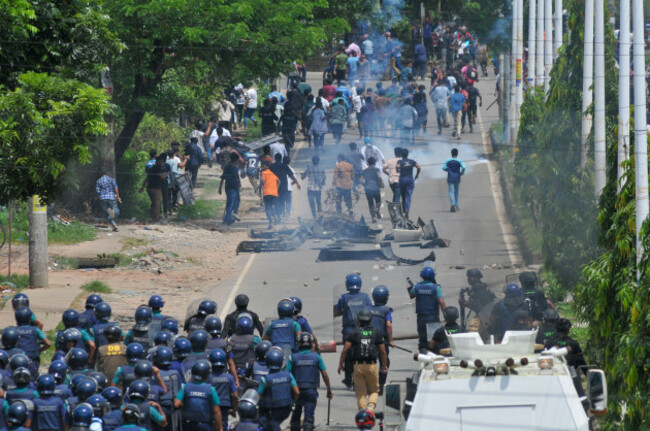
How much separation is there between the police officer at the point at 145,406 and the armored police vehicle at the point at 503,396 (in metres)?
3.12

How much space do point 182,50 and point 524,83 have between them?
32.6ft

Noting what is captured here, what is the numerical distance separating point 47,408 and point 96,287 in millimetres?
11061

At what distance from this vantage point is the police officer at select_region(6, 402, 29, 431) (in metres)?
11.6

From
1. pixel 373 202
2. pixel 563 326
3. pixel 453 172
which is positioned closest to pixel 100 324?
pixel 563 326

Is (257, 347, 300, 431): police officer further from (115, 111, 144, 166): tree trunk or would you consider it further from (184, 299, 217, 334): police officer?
(115, 111, 144, 166): tree trunk

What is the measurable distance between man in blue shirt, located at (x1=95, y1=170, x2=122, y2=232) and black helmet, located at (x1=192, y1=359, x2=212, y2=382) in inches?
631

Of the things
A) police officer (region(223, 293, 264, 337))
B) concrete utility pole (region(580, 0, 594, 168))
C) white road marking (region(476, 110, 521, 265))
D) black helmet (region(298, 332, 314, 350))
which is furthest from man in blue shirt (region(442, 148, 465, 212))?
black helmet (region(298, 332, 314, 350))

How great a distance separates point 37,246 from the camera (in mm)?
22984

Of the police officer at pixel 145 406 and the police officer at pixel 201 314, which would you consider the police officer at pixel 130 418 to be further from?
the police officer at pixel 201 314

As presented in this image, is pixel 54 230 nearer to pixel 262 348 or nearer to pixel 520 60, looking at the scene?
pixel 520 60

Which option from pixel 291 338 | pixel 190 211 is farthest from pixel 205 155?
pixel 291 338

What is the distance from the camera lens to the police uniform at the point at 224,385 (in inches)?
517

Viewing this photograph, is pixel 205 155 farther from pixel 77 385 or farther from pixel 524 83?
pixel 77 385

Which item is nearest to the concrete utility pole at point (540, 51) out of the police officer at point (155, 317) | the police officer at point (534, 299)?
the police officer at point (534, 299)
